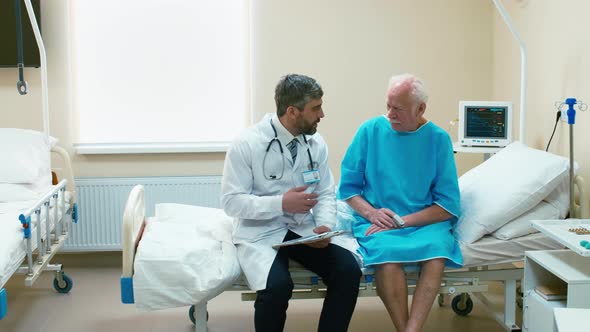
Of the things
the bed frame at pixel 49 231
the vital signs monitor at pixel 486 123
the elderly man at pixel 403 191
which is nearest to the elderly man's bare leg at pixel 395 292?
the elderly man at pixel 403 191

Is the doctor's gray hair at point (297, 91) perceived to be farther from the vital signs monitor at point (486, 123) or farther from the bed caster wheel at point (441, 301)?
the bed caster wheel at point (441, 301)

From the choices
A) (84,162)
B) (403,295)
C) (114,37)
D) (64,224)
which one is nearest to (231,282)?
(403,295)

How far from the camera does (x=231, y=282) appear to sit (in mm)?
2645

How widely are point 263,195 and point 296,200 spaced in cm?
19

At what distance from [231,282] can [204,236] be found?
1.04 ft

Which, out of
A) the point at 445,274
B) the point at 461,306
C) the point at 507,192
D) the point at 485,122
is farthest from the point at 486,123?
the point at 445,274

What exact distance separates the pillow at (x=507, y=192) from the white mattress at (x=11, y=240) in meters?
1.79

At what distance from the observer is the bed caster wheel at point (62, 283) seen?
3689 mm

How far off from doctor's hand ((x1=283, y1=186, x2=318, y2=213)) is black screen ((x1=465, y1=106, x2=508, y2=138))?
51.0 inches

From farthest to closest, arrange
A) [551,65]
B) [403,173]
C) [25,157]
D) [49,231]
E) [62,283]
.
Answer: [62,283] → [25,157] → [551,65] → [49,231] → [403,173]

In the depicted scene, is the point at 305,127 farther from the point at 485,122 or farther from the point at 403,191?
the point at 485,122

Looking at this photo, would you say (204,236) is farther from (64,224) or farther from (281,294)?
(64,224)

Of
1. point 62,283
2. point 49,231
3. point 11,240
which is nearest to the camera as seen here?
point 11,240

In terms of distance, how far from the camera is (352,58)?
13.7 feet
